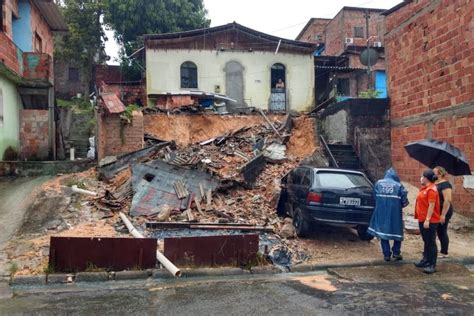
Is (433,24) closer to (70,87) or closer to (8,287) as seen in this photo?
(8,287)

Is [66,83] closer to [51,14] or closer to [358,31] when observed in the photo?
[51,14]

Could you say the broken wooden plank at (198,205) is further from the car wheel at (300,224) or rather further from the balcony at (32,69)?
the balcony at (32,69)

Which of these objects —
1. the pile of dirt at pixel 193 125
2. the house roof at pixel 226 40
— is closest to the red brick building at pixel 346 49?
the house roof at pixel 226 40

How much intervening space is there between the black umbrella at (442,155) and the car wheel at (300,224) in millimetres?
2636

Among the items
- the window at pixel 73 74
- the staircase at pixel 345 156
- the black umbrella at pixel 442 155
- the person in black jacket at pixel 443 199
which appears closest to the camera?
the person in black jacket at pixel 443 199

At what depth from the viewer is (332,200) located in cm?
852

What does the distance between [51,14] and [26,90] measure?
17.3 ft

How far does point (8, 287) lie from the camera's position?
6191mm

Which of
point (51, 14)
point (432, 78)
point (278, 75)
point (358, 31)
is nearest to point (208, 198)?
point (432, 78)

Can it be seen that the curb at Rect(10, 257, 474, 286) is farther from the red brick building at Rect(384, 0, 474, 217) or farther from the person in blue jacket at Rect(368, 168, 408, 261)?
the red brick building at Rect(384, 0, 474, 217)

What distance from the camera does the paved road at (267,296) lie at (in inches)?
206

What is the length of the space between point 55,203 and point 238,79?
16.9 meters

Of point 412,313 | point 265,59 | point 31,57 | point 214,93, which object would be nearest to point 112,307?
point 412,313

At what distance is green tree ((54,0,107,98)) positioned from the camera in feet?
96.0
